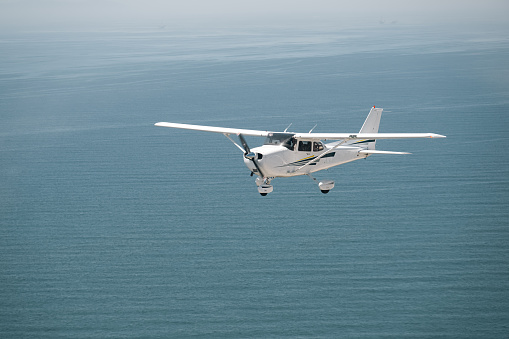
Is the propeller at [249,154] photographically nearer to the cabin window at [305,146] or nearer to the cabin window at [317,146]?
the cabin window at [305,146]

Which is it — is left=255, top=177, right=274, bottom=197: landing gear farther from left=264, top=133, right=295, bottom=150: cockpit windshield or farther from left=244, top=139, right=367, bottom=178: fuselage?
left=264, top=133, right=295, bottom=150: cockpit windshield

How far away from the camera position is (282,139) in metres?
45.0

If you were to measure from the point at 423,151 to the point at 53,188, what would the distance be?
80822 mm

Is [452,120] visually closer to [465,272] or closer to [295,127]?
[295,127]

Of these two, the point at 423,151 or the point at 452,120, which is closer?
the point at 423,151

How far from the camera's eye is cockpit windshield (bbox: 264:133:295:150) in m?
44.7

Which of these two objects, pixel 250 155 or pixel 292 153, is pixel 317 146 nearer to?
pixel 292 153

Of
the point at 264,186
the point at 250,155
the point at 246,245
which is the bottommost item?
the point at 246,245

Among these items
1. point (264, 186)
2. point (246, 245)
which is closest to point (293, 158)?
point (264, 186)

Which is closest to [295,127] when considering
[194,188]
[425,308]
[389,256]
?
[194,188]

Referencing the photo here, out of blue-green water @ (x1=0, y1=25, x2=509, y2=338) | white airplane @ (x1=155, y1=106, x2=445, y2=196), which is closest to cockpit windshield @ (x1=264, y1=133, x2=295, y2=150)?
white airplane @ (x1=155, y1=106, x2=445, y2=196)

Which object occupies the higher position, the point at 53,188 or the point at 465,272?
the point at 53,188

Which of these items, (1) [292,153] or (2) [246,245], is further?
(2) [246,245]

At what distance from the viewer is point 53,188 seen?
5054 inches
